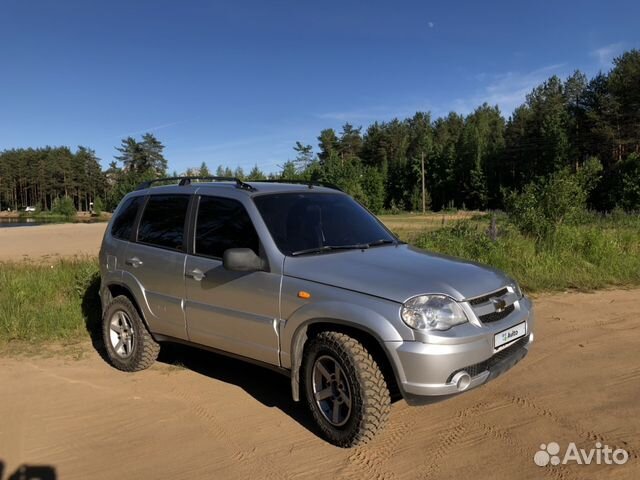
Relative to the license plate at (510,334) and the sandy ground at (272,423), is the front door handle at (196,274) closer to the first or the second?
the sandy ground at (272,423)

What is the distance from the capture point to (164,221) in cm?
→ 537

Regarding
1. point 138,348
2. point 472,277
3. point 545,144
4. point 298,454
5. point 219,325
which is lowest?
point 298,454

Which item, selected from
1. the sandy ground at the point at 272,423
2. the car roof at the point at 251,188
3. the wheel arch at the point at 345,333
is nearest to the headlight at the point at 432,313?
the wheel arch at the point at 345,333

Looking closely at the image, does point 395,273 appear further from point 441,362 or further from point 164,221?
point 164,221

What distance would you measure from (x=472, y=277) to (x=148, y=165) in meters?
116

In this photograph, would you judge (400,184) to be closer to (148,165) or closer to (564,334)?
(148,165)

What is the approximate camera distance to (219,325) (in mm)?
4547

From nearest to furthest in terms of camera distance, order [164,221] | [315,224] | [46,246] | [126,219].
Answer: [315,224], [164,221], [126,219], [46,246]

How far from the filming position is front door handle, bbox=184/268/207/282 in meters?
4.67

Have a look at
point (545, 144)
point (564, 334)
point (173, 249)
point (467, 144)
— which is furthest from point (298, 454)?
point (467, 144)

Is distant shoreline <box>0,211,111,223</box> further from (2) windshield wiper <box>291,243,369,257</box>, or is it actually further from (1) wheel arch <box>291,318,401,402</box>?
(1) wheel arch <box>291,318,401,402</box>

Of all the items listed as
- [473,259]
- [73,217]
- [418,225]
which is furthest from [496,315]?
[73,217]

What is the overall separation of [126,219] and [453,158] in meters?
89.2

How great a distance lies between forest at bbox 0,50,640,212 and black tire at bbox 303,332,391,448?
3226 cm
